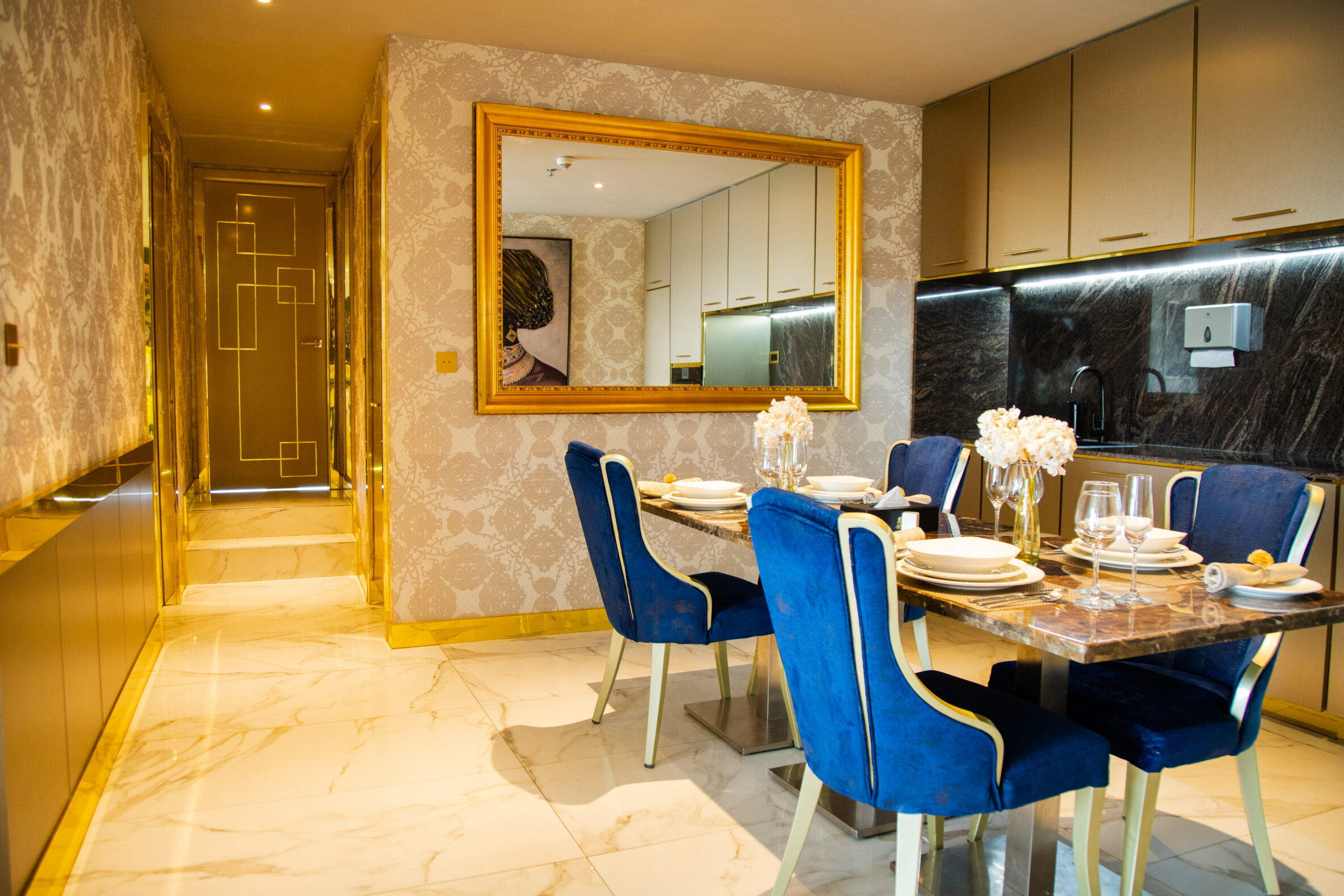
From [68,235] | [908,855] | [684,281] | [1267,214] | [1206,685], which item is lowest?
[908,855]

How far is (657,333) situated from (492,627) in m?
1.46

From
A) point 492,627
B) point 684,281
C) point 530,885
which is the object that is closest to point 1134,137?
point 684,281

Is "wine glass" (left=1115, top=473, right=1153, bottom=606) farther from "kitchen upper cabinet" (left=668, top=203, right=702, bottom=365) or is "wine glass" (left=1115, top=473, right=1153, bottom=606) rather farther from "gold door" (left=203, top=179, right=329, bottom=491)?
"gold door" (left=203, top=179, right=329, bottom=491)

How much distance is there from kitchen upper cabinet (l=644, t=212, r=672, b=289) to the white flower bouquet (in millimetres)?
2383

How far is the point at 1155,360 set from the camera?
4105 mm

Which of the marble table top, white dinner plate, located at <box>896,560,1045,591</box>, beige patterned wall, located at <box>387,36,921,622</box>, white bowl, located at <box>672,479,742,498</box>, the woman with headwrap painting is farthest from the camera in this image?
the woman with headwrap painting

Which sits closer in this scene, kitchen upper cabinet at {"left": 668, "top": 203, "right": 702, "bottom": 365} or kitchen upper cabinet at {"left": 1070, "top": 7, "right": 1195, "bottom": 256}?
kitchen upper cabinet at {"left": 1070, "top": 7, "right": 1195, "bottom": 256}

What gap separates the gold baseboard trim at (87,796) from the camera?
6.36 feet

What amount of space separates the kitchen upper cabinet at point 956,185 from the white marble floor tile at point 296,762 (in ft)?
9.99

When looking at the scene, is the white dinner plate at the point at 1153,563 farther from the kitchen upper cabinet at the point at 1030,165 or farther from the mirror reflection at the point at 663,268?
the mirror reflection at the point at 663,268

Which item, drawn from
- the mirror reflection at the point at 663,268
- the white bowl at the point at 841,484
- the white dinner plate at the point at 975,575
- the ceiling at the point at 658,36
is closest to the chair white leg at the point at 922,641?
the white bowl at the point at 841,484

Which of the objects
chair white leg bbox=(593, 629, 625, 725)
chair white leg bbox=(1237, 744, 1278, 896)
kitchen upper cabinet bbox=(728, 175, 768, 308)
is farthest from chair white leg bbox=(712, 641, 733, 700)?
kitchen upper cabinet bbox=(728, 175, 768, 308)

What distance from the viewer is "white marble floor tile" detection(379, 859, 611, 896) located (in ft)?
6.57

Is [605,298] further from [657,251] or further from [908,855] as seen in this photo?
[908,855]
